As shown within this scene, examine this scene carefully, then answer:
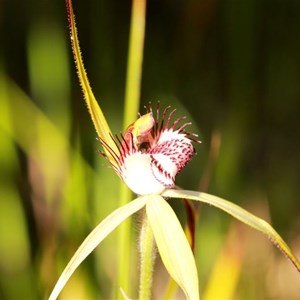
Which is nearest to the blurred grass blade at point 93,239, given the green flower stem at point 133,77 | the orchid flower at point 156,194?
the orchid flower at point 156,194

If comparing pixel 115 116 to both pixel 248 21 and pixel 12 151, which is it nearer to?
pixel 248 21

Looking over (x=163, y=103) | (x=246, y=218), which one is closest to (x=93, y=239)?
(x=246, y=218)

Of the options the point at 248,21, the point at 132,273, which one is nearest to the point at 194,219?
the point at 132,273

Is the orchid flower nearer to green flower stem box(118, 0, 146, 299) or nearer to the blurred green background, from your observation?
green flower stem box(118, 0, 146, 299)

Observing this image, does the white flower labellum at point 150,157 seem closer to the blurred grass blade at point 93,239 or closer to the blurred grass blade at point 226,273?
the blurred grass blade at point 93,239

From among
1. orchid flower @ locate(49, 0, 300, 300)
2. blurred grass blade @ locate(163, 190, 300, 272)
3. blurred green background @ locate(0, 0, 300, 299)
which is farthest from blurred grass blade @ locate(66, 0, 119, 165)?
blurred green background @ locate(0, 0, 300, 299)

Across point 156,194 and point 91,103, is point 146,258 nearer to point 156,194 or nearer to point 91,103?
point 156,194
